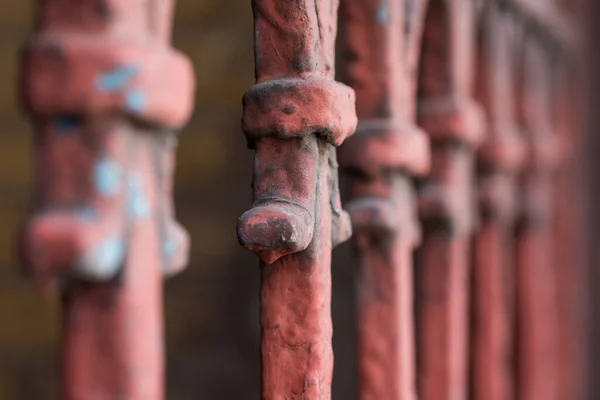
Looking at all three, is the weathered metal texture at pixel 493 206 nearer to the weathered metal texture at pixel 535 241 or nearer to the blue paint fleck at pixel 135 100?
the weathered metal texture at pixel 535 241

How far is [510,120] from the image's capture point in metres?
1.11

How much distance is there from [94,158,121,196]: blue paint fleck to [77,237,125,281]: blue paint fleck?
0.08 feet

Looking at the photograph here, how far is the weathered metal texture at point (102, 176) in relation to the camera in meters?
0.37

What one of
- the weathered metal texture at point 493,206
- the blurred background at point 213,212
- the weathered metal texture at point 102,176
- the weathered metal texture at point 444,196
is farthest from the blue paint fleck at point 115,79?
the blurred background at point 213,212

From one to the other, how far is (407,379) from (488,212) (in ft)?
1.30

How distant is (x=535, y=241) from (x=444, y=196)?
0.51 m

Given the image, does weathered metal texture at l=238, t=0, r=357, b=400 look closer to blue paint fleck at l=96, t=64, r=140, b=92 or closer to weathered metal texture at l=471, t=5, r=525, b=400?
blue paint fleck at l=96, t=64, r=140, b=92

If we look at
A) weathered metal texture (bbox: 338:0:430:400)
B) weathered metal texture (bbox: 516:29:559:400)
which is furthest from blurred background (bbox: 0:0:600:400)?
weathered metal texture (bbox: 338:0:430:400)

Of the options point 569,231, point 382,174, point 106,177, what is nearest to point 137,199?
point 106,177

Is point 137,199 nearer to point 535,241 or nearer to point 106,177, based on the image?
point 106,177

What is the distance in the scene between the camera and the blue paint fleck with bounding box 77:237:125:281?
364mm

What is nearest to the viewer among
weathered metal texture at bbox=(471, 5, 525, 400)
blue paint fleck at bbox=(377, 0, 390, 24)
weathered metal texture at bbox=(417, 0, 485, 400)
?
blue paint fleck at bbox=(377, 0, 390, 24)

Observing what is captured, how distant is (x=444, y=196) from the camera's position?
0.76 m

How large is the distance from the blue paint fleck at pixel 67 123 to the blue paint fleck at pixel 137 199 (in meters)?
0.04
